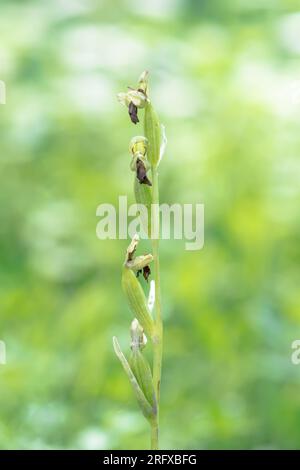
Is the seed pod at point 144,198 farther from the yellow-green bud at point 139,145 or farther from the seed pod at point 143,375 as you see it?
the seed pod at point 143,375

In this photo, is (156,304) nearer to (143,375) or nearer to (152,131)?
(143,375)

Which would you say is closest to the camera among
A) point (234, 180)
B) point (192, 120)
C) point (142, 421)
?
point (142, 421)

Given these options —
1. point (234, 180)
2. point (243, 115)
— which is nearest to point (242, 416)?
point (234, 180)
